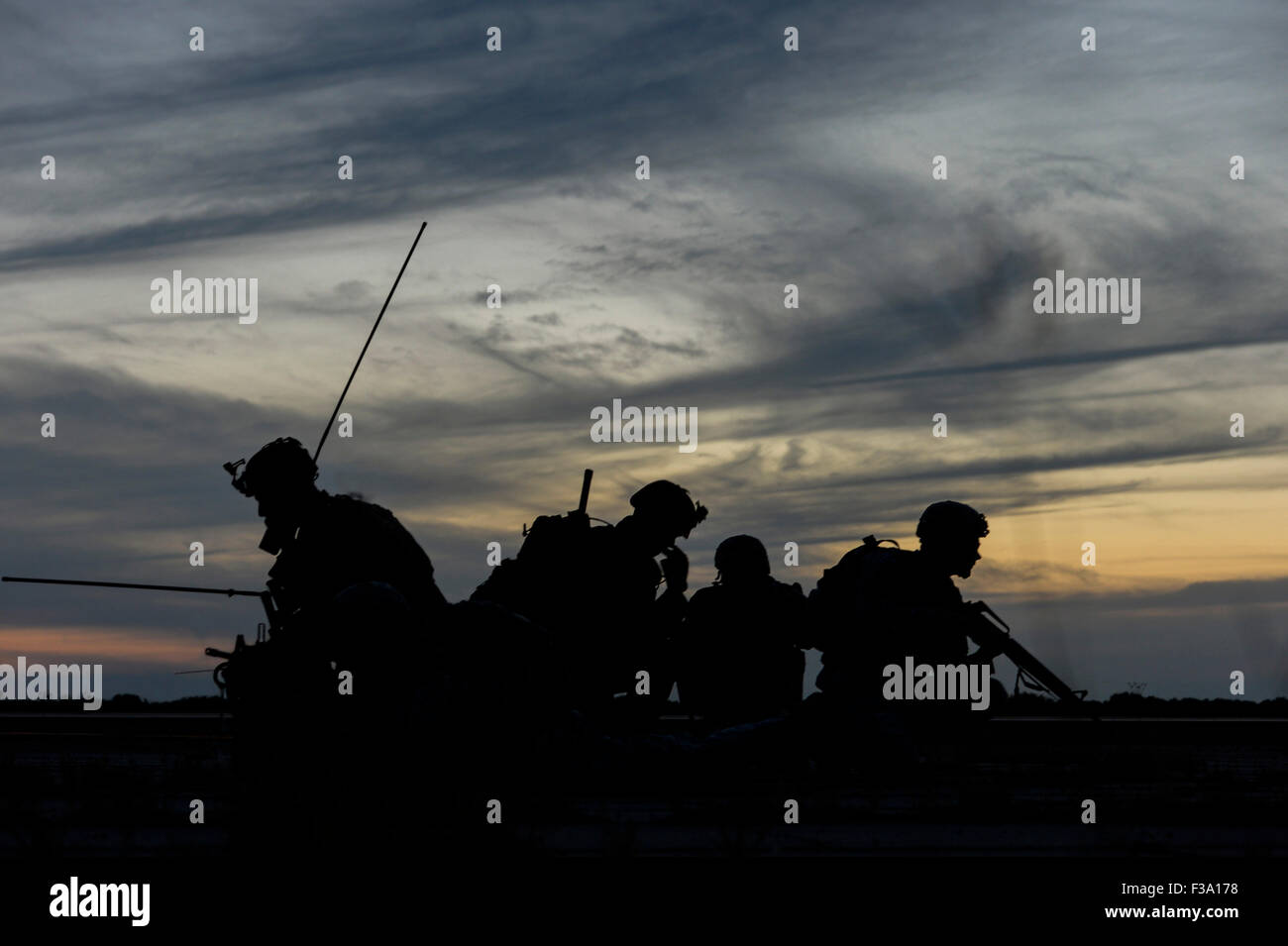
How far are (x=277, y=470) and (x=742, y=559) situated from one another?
333cm

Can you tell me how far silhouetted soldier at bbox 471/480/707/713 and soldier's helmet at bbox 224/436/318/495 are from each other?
1.38m

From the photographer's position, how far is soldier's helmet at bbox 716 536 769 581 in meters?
10.4

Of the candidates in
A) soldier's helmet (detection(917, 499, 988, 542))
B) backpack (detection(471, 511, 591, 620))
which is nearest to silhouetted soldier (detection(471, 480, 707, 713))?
backpack (detection(471, 511, 591, 620))

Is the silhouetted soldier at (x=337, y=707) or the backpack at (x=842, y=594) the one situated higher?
the backpack at (x=842, y=594)

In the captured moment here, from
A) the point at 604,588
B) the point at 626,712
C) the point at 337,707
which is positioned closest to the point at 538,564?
the point at 604,588

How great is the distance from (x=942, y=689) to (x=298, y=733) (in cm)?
389

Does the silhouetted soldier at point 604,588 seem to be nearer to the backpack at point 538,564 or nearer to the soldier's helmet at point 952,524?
the backpack at point 538,564

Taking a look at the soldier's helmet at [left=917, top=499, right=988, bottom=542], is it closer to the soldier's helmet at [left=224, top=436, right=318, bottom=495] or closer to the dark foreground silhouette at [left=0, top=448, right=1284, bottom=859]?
the dark foreground silhouette at [left=0, top=448, right=1284, bottom=859]

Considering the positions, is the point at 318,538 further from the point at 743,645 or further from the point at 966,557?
the point at 966,557

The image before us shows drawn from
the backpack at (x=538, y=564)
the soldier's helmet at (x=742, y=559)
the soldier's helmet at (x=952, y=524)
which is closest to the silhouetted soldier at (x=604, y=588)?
the backpack at (x=538, y=564)

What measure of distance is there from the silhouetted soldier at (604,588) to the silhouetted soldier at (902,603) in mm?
1117

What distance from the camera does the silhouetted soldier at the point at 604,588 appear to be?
9.30 meters
